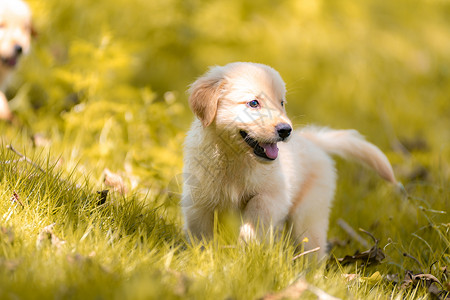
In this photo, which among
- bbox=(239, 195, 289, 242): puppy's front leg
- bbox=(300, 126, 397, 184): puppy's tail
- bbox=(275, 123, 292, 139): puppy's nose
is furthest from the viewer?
bbox=(300, 126, 397, 184): puppy's tail

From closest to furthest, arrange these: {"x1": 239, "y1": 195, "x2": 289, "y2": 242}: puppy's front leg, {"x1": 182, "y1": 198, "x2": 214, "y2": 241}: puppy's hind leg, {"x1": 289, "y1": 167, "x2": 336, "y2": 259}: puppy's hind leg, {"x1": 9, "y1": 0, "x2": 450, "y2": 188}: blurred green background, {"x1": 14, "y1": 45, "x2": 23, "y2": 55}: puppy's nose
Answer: {"x1": 239, "y1": 195, "x2": 289, "y2": 242}: puppy's front leg, {"x1": 182, "y1": 198, "x2": 214, "y2": 241}: puppy's hind leg, {"x1": 289, "y1": 167, "x2": 336, "y2": 259}: puppy's hind leg, {"x1": 9, "y1": 0, "x2": 450, "y2": 188}: blurred green background, {"x1": 14, "y1": 45, "x2": 23, "y2": 55}: puppy's nose

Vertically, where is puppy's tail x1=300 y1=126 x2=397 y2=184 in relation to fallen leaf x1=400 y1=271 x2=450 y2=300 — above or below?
above

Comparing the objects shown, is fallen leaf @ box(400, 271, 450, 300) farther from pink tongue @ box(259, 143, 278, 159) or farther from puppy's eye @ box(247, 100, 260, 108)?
puppy's eye @ box(247, 100, 260, 108)

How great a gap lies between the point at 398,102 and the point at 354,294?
5.29 meters

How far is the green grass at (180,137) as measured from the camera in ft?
6.76

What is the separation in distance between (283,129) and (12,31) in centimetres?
310

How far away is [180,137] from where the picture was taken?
4.51 meters

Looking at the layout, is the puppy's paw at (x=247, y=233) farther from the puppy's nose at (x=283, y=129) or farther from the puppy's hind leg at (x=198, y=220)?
the puppy's nose at (x=283, y=129)

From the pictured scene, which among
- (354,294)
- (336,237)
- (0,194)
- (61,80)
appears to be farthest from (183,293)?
(61,80)

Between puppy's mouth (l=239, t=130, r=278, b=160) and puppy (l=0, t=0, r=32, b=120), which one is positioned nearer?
puppy's mouth (l=239, t=130, r=278, b=160)

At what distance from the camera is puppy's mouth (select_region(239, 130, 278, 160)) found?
2.67m

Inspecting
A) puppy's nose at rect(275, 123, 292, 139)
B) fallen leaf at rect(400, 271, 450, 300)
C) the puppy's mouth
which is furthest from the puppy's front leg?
fallen leaf at rect(400, 271, 450, 300)

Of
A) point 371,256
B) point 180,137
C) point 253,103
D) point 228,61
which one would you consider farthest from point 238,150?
point 228,61

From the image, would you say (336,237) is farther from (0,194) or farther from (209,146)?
(0,194)
